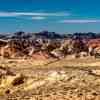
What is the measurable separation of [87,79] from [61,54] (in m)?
43.5

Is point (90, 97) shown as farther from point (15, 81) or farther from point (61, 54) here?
point (61, 54)

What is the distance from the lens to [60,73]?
3444 centimetres

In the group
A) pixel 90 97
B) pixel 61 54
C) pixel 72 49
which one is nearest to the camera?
pixel 90 97

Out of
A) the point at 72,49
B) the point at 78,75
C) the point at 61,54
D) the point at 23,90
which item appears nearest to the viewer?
the point at 23,90

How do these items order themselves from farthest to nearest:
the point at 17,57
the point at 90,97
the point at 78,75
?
the point at 17,57
the point at 78,75
the point at 90,97

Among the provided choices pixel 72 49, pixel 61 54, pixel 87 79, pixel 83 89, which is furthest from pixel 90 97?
pixel 72 49

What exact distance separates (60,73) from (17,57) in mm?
34256

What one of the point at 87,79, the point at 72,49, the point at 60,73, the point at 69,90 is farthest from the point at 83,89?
the point at 72,49

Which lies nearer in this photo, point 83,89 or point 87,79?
point 83,89

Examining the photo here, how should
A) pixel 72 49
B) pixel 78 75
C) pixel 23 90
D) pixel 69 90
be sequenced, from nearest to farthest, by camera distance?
pixel 69 90 → pixel 23 90 → pixel 78 75 → pixel 72 49

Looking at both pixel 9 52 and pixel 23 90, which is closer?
pixel 23 90

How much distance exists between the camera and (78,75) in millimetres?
33969

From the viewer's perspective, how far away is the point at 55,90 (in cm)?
2875

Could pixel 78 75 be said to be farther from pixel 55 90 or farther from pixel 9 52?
pixel 9 52
